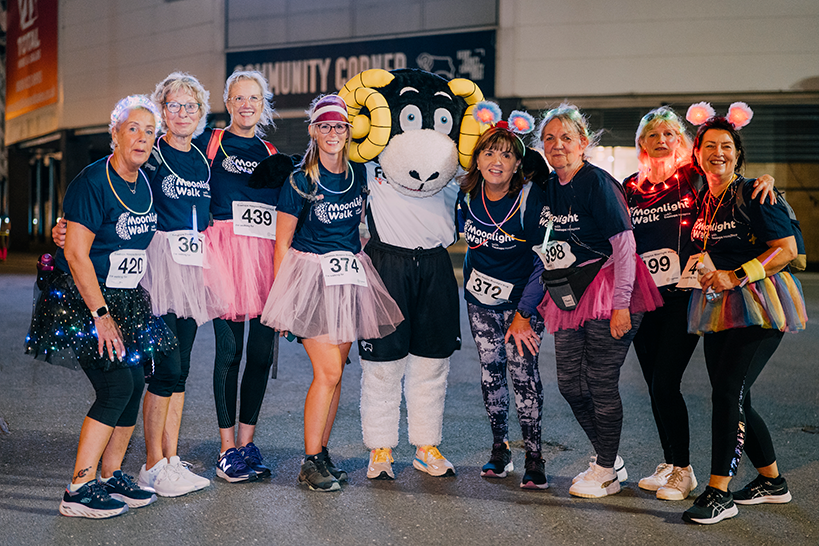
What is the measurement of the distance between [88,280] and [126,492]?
1.03 metres

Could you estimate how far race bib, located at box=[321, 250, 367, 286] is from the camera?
369 cm

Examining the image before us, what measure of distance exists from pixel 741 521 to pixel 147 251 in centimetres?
309

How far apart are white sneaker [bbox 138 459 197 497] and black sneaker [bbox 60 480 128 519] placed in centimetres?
25

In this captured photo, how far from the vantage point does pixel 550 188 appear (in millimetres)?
3775

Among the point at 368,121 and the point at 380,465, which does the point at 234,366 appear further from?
the point at 368,121

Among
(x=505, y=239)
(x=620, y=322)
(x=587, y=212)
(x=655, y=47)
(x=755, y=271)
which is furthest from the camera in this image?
(x=655, y=47)

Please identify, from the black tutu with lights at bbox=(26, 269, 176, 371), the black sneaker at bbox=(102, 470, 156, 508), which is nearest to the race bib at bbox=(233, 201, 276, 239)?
the black tutu with lights at bbox=(26, 269, 176, 371)

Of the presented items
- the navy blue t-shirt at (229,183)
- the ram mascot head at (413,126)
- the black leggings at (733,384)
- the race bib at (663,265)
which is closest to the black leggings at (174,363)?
the navy blue t-shirt at (229,183)

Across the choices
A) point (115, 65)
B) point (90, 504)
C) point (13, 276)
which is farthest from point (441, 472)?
point (115, 65)

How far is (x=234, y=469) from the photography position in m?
3.75

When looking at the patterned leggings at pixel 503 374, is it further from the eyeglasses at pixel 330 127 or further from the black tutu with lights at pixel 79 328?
the black tutu with lights at pixel 79 328

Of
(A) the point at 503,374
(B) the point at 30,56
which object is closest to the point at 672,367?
(A) the point at 503,374

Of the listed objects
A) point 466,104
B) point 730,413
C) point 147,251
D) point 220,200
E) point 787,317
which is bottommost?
point 730,413

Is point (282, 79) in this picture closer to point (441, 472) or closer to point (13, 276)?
point (13, 276)
